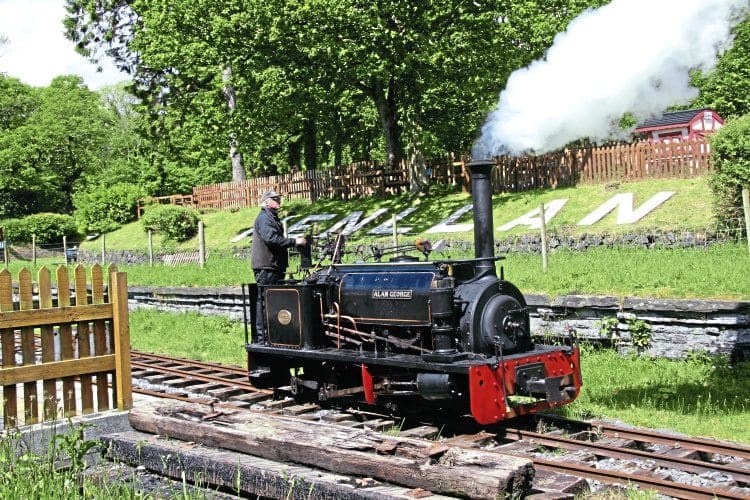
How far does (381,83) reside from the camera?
2880 centimetres

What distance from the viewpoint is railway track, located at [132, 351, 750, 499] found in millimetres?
6089

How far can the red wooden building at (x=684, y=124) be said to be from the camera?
40.2 m

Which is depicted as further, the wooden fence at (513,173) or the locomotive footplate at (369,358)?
the wooden fence at (513,173)

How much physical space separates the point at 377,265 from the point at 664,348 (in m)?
4.18

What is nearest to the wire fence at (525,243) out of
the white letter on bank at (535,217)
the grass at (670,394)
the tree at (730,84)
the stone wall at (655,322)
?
the white letter on bank at (535,217)

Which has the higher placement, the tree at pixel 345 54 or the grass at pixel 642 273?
the tree at pixel 345 54

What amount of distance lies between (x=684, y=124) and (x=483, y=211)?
36.3 metres

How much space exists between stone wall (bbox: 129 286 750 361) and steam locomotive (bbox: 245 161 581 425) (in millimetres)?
867

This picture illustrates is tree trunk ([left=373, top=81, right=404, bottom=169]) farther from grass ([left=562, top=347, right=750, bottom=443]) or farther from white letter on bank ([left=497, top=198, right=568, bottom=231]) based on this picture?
grass ([left=562, top=347, right=750, bottom=443])

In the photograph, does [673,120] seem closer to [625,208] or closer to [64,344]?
[625,208]

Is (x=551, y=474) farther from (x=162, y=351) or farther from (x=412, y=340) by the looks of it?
(x=162, y=351)

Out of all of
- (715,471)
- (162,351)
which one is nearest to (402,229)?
(162,351)

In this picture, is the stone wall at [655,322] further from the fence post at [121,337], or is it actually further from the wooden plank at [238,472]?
the fence post at [121,337]

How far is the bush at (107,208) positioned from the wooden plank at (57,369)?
3602cm
